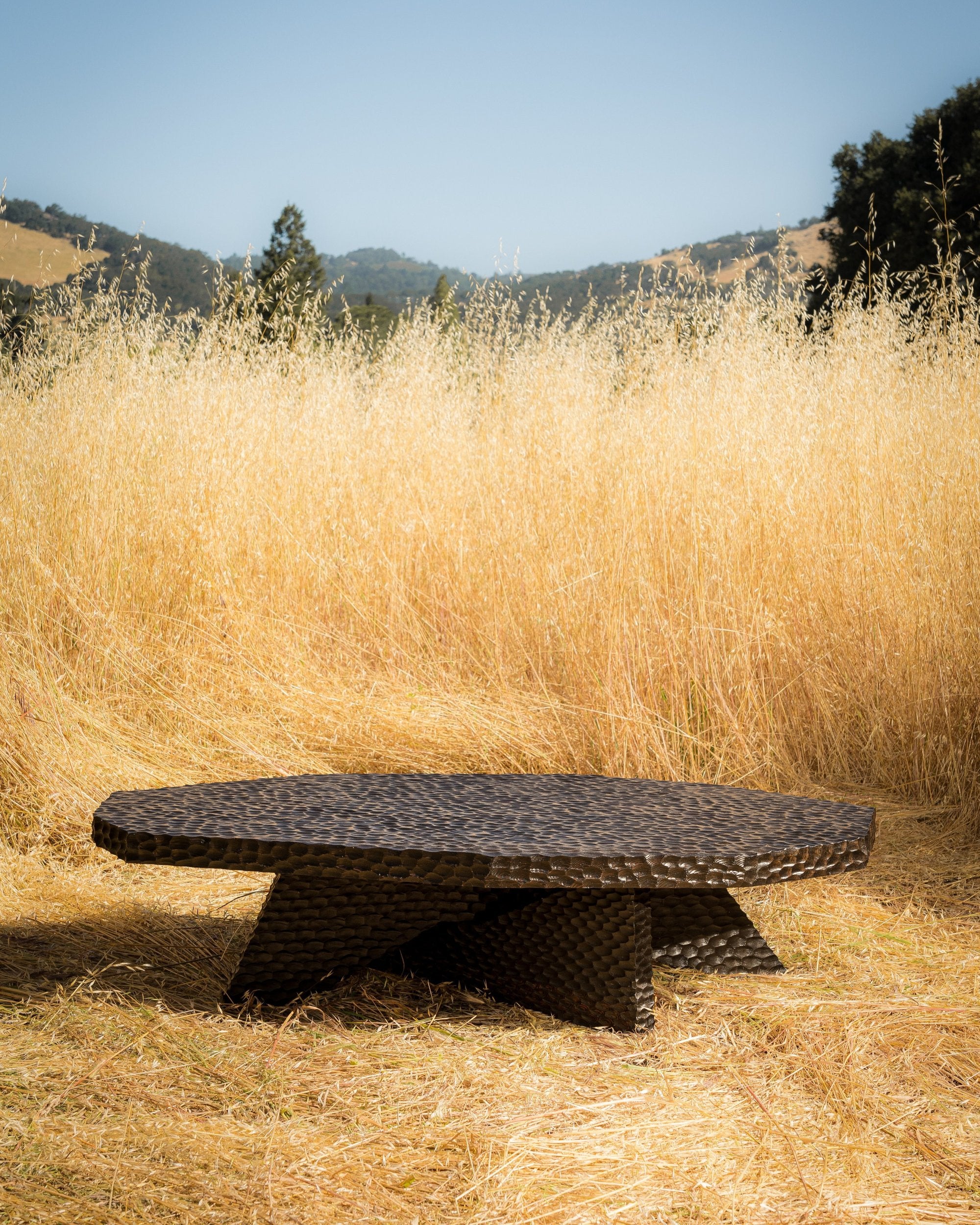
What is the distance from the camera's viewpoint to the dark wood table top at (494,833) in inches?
51.1

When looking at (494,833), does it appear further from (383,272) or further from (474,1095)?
(383,272)

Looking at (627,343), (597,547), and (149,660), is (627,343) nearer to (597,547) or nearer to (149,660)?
(597,547)

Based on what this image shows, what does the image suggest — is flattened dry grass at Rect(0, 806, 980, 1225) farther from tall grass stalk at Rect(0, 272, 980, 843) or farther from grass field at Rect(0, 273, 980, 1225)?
tall grass stalk at Rect(0, 272, 980, 843)

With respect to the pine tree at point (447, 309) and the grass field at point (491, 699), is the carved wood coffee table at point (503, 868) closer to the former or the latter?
the grass field at point (491, 699)

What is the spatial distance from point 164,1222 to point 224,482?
2.59 m

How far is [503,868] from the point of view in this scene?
1278 mm

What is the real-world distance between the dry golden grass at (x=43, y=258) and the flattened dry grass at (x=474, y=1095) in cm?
229

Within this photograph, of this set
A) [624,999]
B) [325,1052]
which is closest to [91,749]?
[325,1052]

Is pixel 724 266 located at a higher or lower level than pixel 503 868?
higher

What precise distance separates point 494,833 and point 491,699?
1.52 meters

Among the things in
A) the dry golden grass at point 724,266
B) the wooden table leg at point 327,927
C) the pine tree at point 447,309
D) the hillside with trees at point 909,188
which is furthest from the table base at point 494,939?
the hillside with trees at point 909,188

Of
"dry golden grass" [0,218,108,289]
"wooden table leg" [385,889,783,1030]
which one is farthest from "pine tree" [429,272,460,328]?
"wooden table leg" [385,889,783,1030]

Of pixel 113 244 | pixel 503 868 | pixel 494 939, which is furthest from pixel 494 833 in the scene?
pixel 113 244

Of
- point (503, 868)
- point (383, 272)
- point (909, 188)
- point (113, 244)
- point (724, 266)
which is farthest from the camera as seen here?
point (383, 272)
